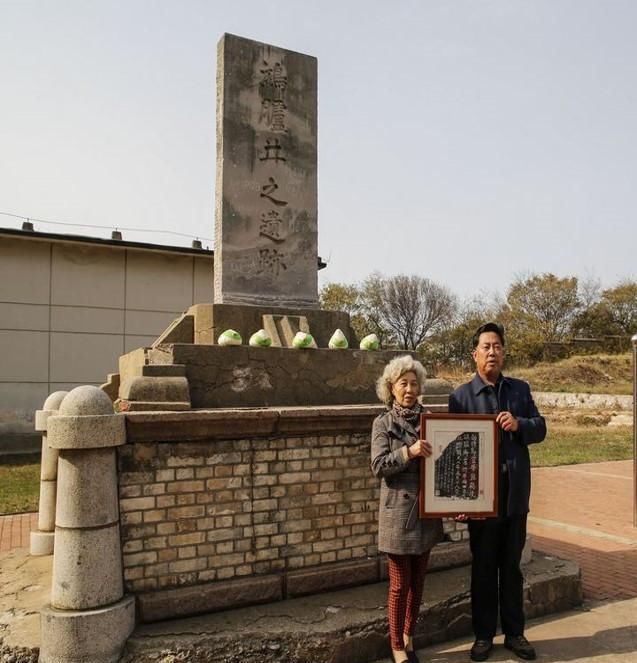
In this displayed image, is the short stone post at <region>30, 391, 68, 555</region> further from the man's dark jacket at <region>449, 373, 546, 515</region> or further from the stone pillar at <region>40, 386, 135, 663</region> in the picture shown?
the man's dark jacket at <region>449, 373, 546, 515</region>

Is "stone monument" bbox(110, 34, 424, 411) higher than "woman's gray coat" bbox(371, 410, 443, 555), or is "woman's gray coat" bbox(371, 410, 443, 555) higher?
"stone monument" bbox(110, 34, 424, 411)

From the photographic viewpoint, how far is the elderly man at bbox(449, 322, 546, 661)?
12.8 feet

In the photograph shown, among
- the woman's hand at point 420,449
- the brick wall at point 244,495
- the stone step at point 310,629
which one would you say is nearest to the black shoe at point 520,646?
the stone step at point 310,629

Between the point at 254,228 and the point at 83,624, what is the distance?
4.25 m

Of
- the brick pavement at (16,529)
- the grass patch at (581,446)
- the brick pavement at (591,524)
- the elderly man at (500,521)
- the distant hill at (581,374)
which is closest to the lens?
the elderly man at (500,521)

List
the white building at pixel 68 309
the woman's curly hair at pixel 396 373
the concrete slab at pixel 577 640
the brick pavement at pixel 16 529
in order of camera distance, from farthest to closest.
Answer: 1. the white building at pixel 68 309
2. the brick pavement at pixel 16 529
3. the concrete slab at pixel 577 640
4. the woman's curly hair at pixel 396 373

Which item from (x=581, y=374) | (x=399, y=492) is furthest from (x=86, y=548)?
(x=581, y=374)

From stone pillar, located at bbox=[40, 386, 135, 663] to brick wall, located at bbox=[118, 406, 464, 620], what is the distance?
0.65ft

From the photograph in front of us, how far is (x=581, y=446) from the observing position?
58.7 ft

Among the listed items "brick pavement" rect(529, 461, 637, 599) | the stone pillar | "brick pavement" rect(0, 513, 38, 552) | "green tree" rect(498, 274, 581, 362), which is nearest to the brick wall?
the stone pillar

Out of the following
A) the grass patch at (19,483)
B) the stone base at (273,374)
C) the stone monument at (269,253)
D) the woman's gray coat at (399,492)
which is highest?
the stone monument at (269,253)

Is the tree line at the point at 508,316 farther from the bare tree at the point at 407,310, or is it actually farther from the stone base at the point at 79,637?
the stone base at the point at 79,637

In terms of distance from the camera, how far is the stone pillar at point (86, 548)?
3693mm

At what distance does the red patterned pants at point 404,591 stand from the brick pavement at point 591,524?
8.47 ft
